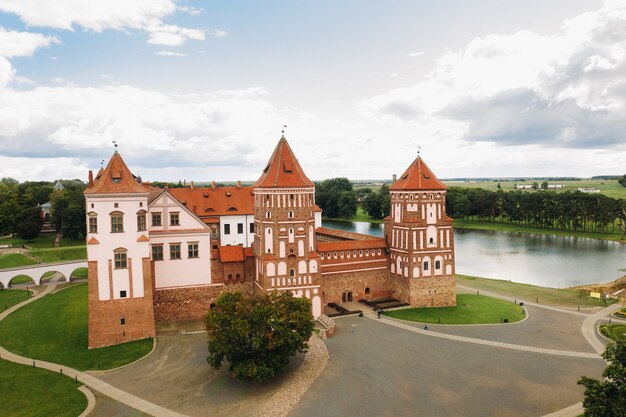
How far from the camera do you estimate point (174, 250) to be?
130 ft

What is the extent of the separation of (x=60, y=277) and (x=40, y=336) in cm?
2413

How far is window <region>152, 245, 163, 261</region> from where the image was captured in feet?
128

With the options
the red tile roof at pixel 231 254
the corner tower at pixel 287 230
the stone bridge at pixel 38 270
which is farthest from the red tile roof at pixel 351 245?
the stone bridge at pixel 38 270

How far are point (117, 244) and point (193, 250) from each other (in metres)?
7.36

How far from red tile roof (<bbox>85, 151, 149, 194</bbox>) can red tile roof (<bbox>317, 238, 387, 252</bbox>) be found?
1753cm

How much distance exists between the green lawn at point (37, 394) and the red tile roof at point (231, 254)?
1603 centimetres

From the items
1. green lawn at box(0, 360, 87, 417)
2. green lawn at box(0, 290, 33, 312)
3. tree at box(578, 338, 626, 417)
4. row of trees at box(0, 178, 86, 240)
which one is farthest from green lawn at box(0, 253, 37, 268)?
tree at box(578, 338, 626, 417)

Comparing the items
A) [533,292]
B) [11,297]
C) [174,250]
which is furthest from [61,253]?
[533,292]

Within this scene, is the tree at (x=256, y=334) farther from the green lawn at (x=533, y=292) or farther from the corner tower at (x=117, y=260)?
the green lawn at (x=533, y=292)

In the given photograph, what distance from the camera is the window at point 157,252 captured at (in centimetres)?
3897

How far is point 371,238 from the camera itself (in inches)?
1847

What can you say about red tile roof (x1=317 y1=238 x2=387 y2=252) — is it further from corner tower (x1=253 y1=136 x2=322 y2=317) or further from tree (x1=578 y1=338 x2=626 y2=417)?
tree (x1=578 y1=338 x2=626 y2=417)

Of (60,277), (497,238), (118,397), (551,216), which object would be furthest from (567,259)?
(60,277)

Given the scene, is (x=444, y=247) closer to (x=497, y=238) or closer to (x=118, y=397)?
(x=118, y=397)
